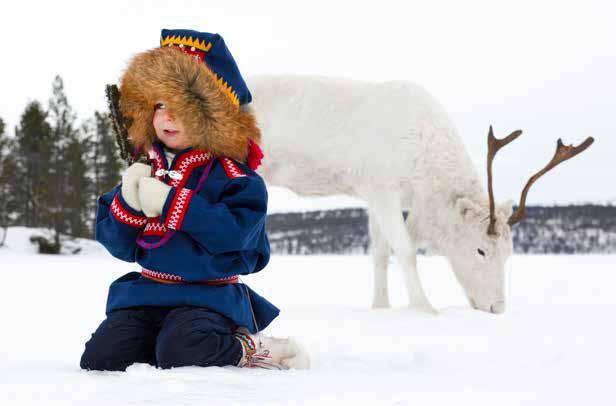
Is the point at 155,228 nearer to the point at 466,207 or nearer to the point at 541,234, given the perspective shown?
the point at 466,207

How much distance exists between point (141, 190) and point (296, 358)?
2.97ft

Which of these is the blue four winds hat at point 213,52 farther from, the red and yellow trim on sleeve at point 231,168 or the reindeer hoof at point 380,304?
the reindeer hoof at point 380,304

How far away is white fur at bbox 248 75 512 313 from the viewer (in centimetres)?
512

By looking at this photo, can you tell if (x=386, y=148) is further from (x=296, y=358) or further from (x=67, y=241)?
(x=67, y=241)

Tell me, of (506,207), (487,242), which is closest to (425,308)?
(487,242)

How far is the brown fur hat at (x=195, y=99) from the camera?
2.41m

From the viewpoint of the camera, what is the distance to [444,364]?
2.76 m

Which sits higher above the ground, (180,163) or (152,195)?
(180,163)

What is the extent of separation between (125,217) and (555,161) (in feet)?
13.6

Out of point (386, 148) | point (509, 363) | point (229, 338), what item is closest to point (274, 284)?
point (386, 148)

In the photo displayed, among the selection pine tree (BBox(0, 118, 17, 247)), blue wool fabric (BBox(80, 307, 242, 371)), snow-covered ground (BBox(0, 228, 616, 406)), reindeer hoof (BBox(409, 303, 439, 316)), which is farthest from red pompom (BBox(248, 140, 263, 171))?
pine tree (BBox(0, 118, 17, 247))

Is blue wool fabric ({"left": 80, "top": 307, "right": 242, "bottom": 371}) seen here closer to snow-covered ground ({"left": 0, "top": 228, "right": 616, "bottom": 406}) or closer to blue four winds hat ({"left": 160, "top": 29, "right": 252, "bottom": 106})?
snow-covered ground ({"left": 0, "top": 228, "right": 616, "bottom": 406})

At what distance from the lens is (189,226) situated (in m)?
2.17

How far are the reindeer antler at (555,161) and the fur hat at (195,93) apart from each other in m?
3.26
